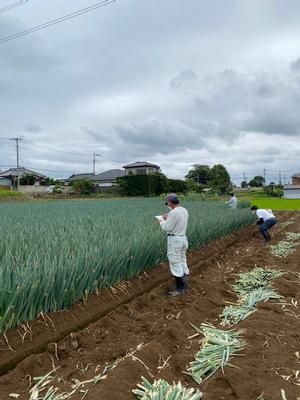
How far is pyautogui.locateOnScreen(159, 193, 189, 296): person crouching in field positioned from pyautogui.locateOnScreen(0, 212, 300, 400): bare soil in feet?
0.82

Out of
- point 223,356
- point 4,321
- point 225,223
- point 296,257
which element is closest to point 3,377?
point 4,321

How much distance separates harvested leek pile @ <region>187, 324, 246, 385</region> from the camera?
3094 millimetres

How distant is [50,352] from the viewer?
11.2 ft

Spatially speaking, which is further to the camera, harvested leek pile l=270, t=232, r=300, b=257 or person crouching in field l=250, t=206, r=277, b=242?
person crouching in field l=250, t=206, r=277, b=242

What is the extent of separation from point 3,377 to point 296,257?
749cm

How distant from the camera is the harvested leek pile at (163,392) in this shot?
2553mm

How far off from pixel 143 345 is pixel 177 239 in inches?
90.2

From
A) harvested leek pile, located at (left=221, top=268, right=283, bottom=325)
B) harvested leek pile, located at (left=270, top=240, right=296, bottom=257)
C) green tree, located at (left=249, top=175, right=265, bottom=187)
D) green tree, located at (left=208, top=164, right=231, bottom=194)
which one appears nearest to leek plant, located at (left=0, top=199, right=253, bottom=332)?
harvested leek pile, located at (left=221, top=268, right=283, bottom=325)

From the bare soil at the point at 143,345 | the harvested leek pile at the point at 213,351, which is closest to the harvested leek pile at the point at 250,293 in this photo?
the bare soil at the point at 143,345

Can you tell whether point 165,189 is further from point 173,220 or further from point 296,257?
point 173,220

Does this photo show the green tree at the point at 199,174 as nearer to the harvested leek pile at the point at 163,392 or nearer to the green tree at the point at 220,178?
the green tree at the point at 220,178

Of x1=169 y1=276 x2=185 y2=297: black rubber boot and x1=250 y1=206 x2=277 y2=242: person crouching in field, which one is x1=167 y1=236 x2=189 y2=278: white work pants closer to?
x1=169 y1=276 x2=185 y2=297: black rubber boot

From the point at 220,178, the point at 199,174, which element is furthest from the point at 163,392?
the point at 199,174

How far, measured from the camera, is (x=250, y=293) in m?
5.56
